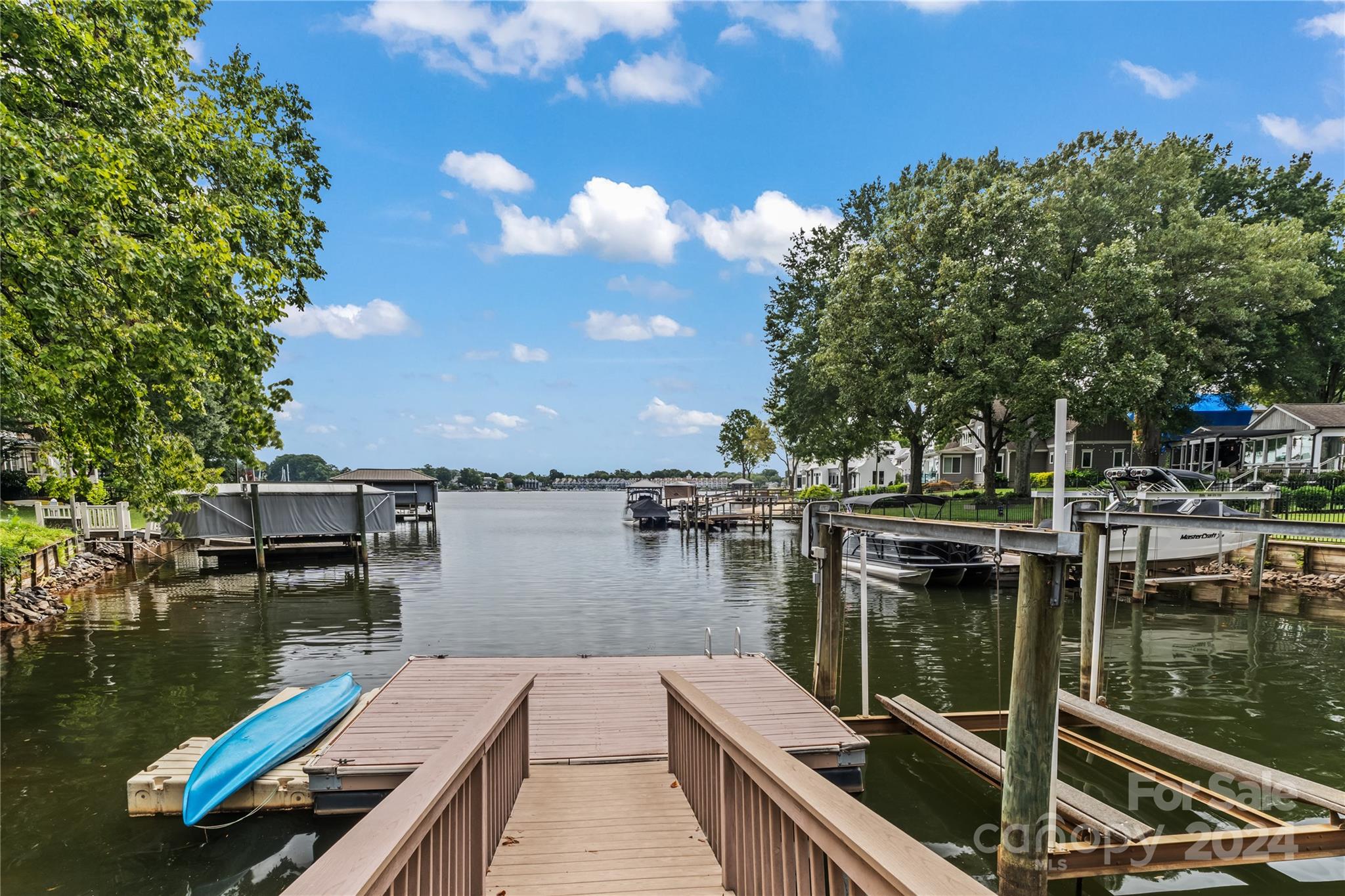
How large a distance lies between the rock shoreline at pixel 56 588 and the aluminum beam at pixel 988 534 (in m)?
19.3

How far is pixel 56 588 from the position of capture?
17406 mm

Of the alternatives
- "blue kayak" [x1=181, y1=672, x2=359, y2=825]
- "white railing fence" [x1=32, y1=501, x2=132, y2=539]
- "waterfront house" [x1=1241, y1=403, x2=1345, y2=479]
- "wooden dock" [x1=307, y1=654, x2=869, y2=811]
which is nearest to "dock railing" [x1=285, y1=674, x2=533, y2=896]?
"wooden dock" [x1=307, y1=654, x2=869, y2=811]

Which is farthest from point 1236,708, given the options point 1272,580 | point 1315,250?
point 1315,250

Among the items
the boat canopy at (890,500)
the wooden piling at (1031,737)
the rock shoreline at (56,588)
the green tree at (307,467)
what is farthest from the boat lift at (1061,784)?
the green tree at (307,467)

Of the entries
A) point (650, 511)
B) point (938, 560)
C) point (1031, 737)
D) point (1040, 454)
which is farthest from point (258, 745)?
point (1040, 454)

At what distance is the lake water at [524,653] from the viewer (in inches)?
224

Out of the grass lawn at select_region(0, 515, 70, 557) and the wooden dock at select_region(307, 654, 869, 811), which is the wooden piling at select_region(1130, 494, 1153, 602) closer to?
the wooden dock at select_region(307, 654, 869, 811)

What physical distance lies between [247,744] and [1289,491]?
91.9 feet

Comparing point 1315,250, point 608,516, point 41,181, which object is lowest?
point 608,516

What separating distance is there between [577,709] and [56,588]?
769 inches

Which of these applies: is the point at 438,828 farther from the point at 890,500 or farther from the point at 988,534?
the point at 890,500

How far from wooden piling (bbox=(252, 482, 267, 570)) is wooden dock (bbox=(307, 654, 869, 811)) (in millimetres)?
19130

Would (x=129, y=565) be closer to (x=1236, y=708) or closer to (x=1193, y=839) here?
(x=1193, y=839)

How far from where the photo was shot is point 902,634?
13570 millimetres
